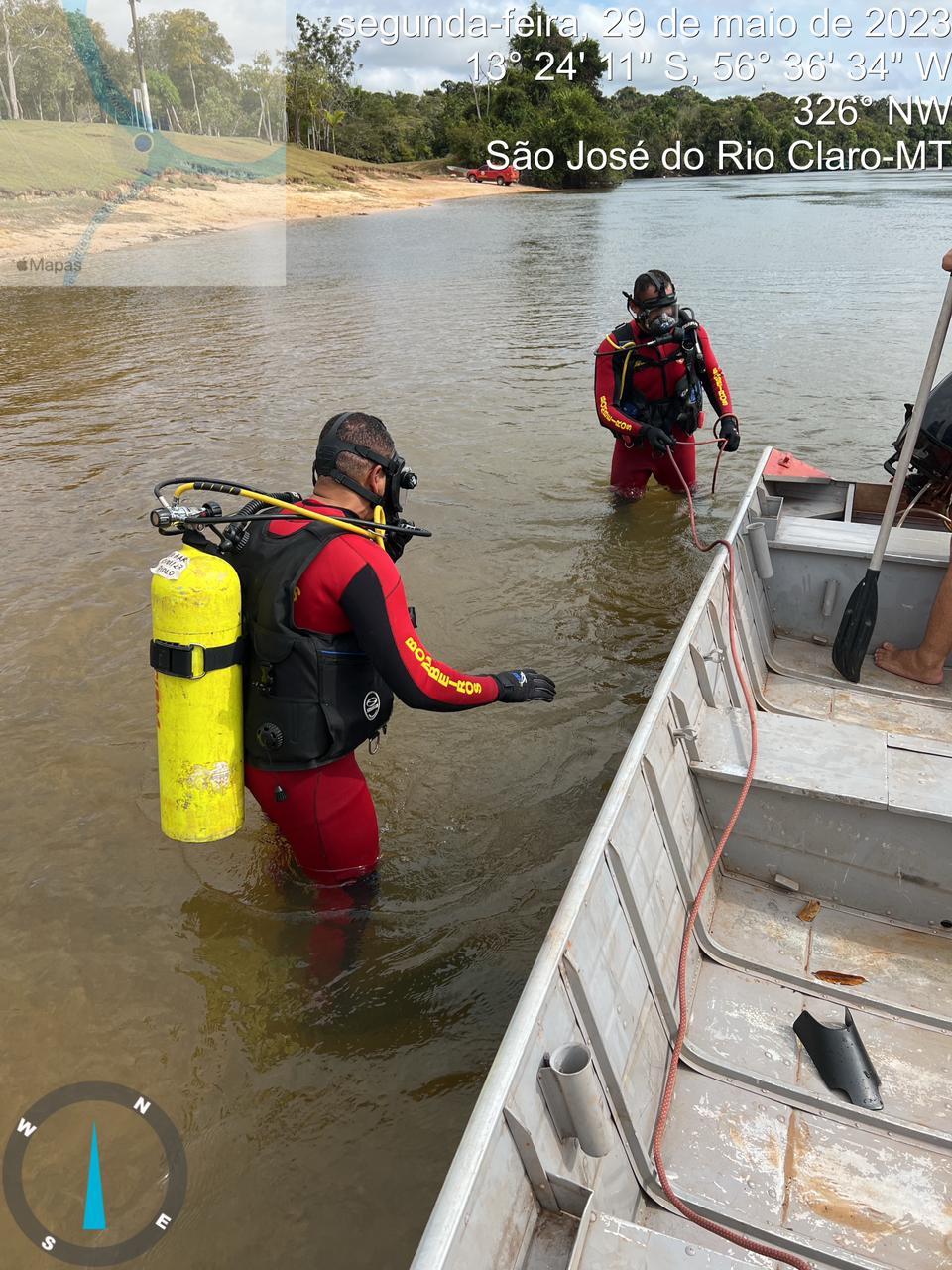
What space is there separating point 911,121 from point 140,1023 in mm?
133041

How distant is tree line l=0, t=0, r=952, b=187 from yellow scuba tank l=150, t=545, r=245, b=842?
88.4 ft

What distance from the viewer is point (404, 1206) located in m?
3.00

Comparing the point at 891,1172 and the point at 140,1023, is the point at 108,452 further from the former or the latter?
the point at 891,1172

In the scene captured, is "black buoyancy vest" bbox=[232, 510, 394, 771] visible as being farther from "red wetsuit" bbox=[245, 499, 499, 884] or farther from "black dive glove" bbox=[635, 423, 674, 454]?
"black dive glove" bbox=[635, 423, 674, 454]

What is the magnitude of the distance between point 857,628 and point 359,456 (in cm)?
311

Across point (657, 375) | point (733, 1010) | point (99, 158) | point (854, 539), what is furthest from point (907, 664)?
point (99, 158)

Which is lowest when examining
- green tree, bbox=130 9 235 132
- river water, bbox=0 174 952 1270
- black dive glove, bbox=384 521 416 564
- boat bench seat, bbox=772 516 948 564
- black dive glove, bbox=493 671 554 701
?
river water, bbox=0 174 952 1270

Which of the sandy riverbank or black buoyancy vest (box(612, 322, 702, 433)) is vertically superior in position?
the sandy riverbank

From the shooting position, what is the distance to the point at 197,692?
308 cm

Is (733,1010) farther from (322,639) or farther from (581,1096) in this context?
(322,639)

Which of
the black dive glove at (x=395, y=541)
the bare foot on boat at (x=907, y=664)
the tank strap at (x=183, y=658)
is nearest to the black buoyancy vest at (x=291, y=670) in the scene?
the tank strap at (x=183, y=658)

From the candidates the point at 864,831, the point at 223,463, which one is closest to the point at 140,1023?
the point at 864,831

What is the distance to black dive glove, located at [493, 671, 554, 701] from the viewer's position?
→ 355 centimetres

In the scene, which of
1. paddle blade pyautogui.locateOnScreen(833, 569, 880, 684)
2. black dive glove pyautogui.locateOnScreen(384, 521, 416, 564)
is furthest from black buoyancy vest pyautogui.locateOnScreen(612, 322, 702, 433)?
black dive glove pyautogui.locateOnScreen(384, 521, 416, 564)
